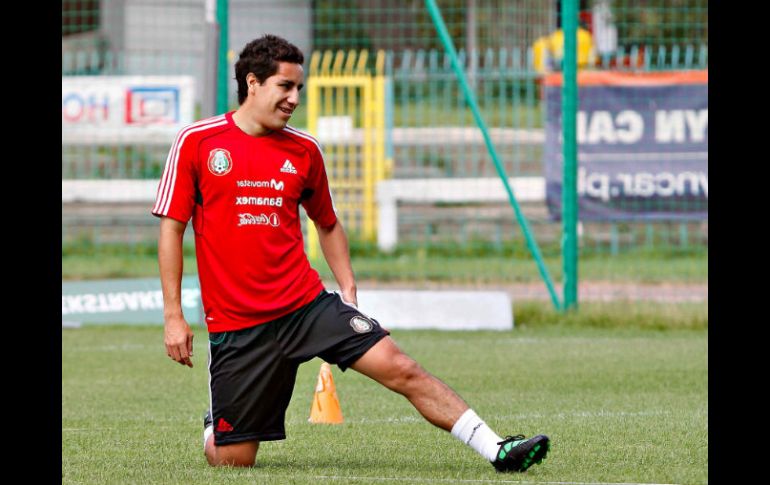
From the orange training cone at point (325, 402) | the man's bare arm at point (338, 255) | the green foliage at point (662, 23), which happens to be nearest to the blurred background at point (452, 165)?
the green foliage at point (662, 23)

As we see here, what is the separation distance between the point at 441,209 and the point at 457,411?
36.8 feet

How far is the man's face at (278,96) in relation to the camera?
694 cm

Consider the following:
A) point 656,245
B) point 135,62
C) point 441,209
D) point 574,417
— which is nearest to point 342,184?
point 441,209

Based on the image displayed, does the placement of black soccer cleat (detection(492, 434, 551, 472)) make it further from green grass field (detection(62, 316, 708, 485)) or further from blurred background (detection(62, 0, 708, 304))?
blurred background (detection(62, 0, 708, 304))

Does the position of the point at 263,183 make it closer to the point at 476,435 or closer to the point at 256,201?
the point at 256,201

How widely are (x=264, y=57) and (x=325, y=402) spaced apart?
7.73 feet

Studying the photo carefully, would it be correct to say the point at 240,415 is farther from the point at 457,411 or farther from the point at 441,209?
the point at 441,209

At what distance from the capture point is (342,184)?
1895 cm

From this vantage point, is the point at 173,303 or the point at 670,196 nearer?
the point at 173,303

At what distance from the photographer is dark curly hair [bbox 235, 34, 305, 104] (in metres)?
6.94

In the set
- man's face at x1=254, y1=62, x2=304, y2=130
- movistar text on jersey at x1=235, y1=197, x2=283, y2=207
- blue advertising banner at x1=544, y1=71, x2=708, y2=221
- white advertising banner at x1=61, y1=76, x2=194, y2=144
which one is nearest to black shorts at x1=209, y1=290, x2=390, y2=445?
movistar text on jersey at x1=235, y1=197, x2=283, y2=207

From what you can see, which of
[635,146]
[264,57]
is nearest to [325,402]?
[264,57]

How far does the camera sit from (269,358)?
7.11m

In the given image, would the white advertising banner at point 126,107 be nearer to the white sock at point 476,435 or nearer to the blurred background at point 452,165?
the blurred background at point 452,165
